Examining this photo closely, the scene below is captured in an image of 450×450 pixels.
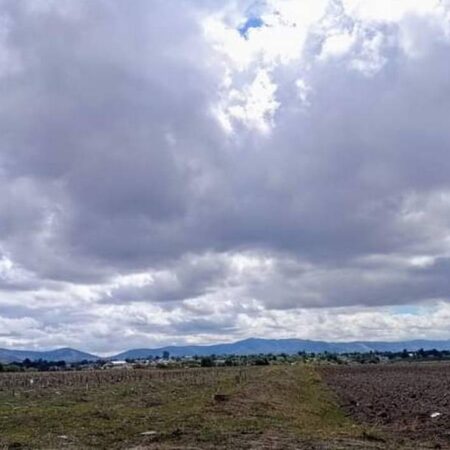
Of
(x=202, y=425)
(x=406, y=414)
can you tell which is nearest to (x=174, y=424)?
(x=202, y=425)

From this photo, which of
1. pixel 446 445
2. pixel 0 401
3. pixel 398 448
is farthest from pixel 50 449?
pixel 0 401

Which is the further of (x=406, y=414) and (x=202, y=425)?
(x=406, y=414)

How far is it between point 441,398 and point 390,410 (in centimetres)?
753

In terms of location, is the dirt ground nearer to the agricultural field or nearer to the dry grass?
the agricultural field

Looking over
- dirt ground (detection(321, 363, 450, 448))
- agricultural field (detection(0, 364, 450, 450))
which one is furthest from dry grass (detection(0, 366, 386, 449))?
dirt ground (detection(321, 363, 450, 448))

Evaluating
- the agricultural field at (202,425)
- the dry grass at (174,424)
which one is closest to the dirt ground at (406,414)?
the agricultural field at (202,425)

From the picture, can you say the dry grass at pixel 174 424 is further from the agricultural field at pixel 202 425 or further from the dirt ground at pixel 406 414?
the dirt ground at pixel 406 414

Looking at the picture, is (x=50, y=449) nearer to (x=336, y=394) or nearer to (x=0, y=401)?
(x=0, y=401)

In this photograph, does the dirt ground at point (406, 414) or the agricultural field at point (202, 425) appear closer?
the agricultural field at point (202, 425)

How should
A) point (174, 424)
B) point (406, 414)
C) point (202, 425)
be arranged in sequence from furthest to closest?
point (406, 414)
point (174, 424)
point (202, 425)

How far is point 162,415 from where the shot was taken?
2984 cm

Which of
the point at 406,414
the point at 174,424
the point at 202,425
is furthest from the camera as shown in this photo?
the point at 406,414

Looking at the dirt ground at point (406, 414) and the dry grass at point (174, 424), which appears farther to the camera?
the dirt ground at point (406, 414)

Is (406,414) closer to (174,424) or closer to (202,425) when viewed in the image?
(202,425)
